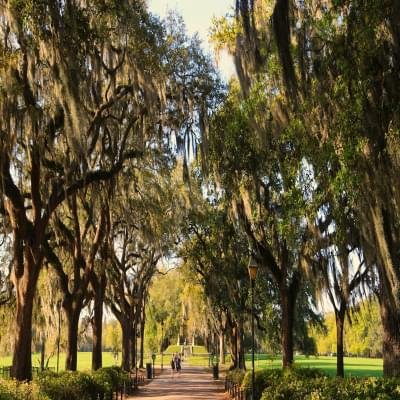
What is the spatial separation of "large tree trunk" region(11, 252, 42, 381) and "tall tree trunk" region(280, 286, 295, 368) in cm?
815

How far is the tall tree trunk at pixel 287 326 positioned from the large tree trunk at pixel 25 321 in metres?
8.15

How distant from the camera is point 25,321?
1263cm

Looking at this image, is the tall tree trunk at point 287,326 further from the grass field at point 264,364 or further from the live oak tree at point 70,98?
the grass field at point 264,364

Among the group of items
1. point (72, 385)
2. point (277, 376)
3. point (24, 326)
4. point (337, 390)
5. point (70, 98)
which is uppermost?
point (70, 98)

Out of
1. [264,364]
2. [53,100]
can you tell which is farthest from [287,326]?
[264,364]

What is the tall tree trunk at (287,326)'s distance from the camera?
58.2ft

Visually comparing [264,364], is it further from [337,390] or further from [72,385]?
[337,390]

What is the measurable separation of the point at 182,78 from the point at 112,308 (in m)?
19.7

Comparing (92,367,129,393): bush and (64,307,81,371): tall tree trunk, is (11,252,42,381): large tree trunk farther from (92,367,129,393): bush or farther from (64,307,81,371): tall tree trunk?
A: (64,307,81,371): tall tree trunk

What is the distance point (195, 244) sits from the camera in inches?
1168

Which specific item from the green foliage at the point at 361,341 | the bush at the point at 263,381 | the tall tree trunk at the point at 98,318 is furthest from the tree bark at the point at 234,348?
the green foliage at the point at 361,341

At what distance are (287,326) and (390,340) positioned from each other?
4263mm

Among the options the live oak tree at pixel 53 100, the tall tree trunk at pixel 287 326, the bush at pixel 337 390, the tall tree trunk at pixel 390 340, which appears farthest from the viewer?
the tall tree trunk at pixel 287 326

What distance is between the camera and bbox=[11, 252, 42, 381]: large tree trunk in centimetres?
1246
